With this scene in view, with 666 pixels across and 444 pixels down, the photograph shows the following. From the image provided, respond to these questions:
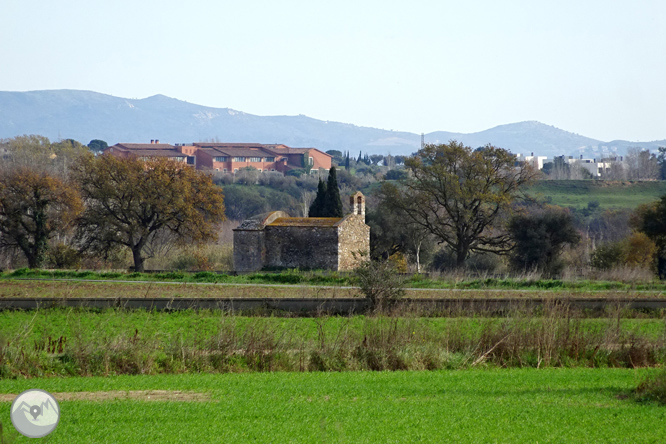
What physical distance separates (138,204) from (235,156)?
293 ft

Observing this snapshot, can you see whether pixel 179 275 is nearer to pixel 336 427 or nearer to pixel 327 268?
pixel 327 268

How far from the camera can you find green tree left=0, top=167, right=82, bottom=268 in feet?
132

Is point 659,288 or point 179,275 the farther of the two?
point 179,275

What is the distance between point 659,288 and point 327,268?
15415mm

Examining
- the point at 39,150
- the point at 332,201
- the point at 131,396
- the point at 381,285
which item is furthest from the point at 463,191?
the point at 39,150

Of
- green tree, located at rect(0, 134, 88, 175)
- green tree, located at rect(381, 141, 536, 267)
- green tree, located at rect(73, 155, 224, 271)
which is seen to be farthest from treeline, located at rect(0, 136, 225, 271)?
green tree, located at rect(0, 134, 88, 175)

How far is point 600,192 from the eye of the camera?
87.4 metres

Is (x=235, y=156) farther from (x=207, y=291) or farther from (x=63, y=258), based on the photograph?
(x=207, y=291)

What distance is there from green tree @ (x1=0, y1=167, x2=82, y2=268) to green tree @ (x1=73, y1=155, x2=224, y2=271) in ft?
5.16

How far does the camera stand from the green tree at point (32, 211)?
Answer: 132 ft

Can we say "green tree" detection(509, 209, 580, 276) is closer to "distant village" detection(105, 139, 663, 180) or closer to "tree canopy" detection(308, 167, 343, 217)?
"tree canopy" detection(308, 167, 343, 217)

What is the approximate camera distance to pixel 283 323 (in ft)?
54.6

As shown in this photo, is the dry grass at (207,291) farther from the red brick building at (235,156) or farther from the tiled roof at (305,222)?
the red brick building at (235,156)

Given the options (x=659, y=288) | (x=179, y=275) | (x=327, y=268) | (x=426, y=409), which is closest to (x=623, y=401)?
(x=426, y=409)
